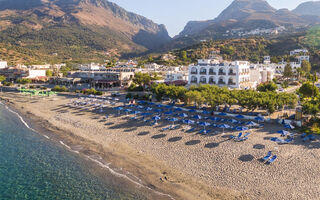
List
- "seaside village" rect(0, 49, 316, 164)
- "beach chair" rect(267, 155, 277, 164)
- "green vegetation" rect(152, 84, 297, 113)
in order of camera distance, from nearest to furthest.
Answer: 1. "beach chair" rect(267, 155, 277, 164)
2. "seaside village" rect(0, 49, 316, 164)
3. "green vegetation" rect(152, 84, 297, 113)

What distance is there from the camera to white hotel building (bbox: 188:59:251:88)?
55594 millimetres

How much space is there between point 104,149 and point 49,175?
6866 mm

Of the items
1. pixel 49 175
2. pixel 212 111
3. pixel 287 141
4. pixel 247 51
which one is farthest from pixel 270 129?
pixel 247 51

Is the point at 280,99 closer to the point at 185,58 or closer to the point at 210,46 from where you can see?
the point at 185,58

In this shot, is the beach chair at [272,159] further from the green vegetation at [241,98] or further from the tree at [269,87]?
the tree at [269,87]

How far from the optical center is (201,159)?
25.3 metres

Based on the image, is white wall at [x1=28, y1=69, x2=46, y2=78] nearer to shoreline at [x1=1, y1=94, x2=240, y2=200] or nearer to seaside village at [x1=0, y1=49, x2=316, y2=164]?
seaside village at [x1=0, y1=49, x2=316, y2=164]

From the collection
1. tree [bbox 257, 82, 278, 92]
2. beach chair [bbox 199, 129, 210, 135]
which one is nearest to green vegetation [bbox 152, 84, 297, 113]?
beach chair [bbox 199, 129, 210, 135]

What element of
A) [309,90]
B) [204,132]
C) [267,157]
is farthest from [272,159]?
[309,90]

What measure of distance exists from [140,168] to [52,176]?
29.1ft

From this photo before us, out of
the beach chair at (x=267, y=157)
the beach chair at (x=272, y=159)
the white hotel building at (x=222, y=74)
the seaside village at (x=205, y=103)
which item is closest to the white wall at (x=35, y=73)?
the seaside village at (x=205, y=103)

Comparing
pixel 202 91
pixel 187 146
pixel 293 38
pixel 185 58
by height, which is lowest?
pixel 187 146

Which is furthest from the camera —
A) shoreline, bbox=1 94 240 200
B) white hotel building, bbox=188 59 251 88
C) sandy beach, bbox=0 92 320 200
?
white hotel building, bbox=188 59 251 88

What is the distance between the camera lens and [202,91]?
4391 cm
